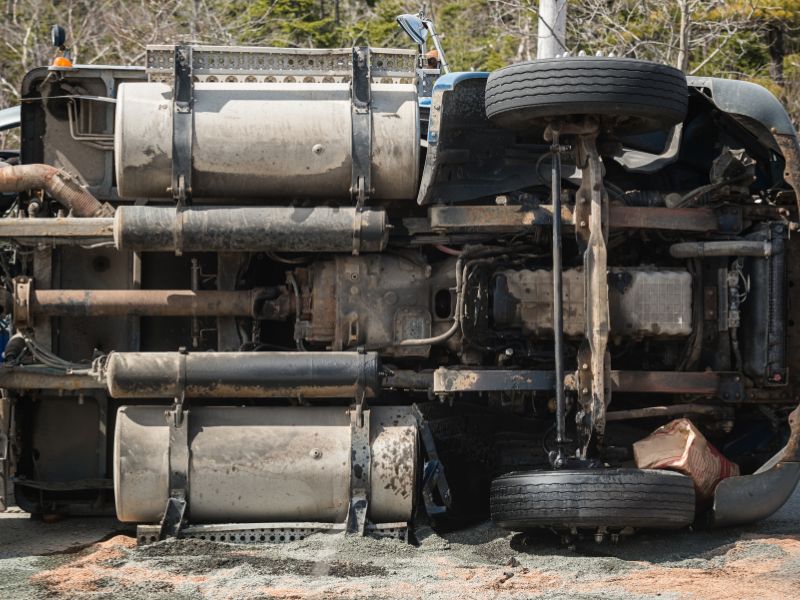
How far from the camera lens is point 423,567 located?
17.8 feet

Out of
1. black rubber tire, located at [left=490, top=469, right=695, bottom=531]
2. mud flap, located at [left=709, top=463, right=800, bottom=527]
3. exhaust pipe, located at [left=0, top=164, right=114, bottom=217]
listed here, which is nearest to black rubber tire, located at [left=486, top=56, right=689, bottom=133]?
black rubber tire, located at [left=490, top=469, right=695, bottom=531]

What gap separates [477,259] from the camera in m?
6.26

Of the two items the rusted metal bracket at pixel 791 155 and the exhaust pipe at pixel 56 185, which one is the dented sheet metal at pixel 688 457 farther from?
the exhaust pipe at pixel 56 185

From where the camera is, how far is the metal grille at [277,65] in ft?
20.7

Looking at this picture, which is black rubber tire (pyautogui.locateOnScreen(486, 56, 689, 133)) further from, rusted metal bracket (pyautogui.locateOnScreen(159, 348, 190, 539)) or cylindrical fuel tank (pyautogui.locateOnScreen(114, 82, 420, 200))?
rusted metal bracket (pyautogui.locateOnScreen(159, 348, 190, 539))

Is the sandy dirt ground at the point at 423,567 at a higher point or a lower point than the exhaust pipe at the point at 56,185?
lower

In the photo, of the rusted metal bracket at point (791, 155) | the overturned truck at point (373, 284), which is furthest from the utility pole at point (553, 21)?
the rusted metal bracket at point (791, 155)

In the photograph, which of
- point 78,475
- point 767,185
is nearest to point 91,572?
point 78,475

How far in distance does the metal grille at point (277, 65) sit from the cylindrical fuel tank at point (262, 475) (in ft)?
5.80

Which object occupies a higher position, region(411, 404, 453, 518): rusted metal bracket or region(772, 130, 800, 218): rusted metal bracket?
region(772, 130, 800, 218): rusted metal bracket

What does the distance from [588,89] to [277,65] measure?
1.65 metres

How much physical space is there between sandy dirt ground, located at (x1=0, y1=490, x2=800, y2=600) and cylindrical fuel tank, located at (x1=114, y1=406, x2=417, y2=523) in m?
0.21

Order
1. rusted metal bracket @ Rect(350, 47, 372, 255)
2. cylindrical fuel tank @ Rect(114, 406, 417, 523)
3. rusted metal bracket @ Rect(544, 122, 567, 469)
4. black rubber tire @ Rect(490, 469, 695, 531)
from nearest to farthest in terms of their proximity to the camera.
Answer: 1. black rubber tire @ Rect(490, 469, 695, 531)
2. rusted metal bracket @ Rect(544, 122, 567, 469)
3. cylindrical fuel tank @ Rect(114, 406, 417, 523)
4. rusted metal bracket @ Rect(350, 47, 372, 255)

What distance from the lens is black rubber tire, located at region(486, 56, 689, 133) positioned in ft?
18.6
